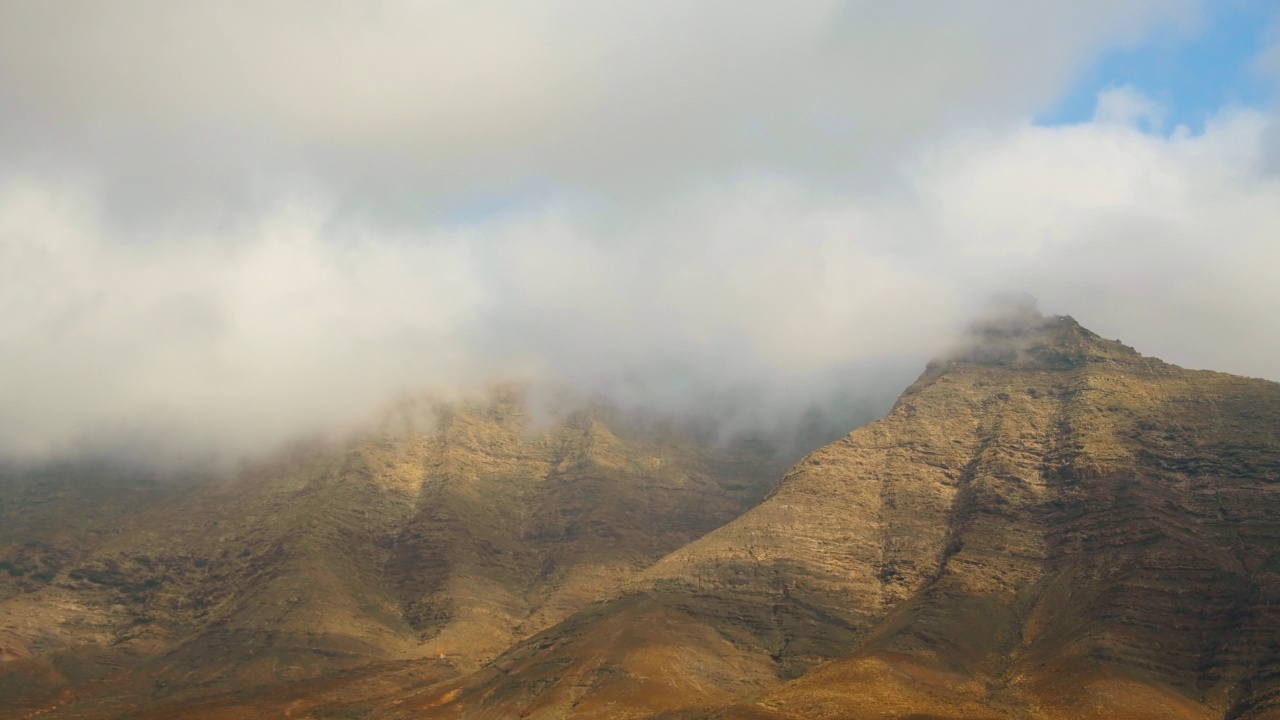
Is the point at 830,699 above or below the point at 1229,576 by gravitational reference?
below

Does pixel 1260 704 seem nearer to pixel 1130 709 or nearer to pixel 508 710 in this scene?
pixel 1130 709

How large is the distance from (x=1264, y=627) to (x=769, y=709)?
86.0 m

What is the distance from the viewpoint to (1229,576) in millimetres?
198125

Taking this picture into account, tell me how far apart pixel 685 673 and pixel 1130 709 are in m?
72.2

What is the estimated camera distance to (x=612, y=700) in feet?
603

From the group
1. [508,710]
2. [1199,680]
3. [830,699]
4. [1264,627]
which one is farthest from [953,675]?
[508,710]

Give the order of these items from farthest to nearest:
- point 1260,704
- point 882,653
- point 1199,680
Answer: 1. point 882,653
2. point 1199,680
3. point 1260,704

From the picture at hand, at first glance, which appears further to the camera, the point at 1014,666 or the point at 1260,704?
the point at 1014,666

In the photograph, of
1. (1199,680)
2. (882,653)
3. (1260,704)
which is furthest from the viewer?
(882,653)

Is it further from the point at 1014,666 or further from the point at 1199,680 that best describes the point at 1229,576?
the point at 1014,666

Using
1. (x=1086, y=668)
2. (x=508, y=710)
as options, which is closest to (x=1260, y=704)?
(x=1086, y=668)

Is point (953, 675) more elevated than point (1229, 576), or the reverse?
point (1229, 576)

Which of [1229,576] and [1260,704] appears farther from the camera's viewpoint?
[1229,576]

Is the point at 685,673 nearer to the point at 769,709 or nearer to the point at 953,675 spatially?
the point at 769,709
